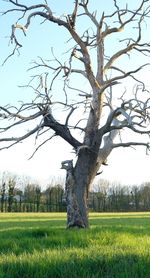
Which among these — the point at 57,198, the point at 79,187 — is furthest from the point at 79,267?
the point at 57,198

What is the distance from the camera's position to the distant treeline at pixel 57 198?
326ft

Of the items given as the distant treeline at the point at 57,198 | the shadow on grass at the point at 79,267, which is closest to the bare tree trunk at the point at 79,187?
the shadow on grass at the point at 79,267

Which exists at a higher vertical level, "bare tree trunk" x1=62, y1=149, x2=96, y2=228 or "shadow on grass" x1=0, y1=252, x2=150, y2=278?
"bare tree trunk" x1=62, y1=149, x2=96, y2=228

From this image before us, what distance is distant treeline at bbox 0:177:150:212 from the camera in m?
99.5

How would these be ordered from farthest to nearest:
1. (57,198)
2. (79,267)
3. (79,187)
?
(57,198) < (79,187) < (79,267)

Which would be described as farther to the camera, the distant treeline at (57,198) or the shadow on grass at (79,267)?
the distant treeline at (57,198)

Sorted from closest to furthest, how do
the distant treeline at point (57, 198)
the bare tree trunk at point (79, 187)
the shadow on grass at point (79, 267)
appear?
1. the shadow on grass at point (79, 267)
2. the bare tree trunk at point (79, 187)
3. the distant treeline at point (57, 198)

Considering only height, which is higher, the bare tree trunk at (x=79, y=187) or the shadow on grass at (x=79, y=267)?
the bare tree trunk at (x=79, y=187)

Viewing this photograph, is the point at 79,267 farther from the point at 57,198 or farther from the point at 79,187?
the point at 57,198

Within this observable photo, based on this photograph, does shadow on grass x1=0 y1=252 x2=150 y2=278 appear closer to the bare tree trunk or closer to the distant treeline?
the bare tree trunk

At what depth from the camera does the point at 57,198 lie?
10338 centimetres

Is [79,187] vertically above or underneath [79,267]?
above

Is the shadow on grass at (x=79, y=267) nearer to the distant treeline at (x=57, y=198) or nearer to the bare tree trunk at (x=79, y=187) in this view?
the bare tree trunk at (x=79, y=187)

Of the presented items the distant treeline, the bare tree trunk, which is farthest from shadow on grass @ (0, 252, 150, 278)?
the distant treeline
